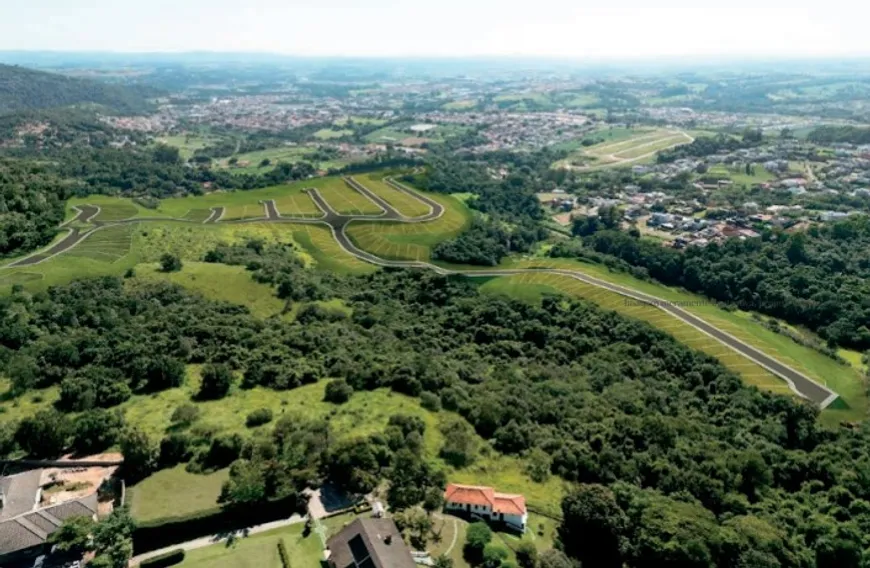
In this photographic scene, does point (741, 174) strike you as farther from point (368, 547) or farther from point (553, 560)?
point (368, 547)

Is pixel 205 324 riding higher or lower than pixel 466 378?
higher

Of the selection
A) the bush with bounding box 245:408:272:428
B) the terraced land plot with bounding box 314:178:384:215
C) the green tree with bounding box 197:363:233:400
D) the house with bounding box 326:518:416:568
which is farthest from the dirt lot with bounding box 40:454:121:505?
the terraced land plot with bounding box 314:178:384:215

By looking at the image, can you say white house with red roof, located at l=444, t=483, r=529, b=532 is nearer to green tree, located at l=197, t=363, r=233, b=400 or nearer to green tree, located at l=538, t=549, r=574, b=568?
green tree, located at l=538, t=549, r=574, b=568

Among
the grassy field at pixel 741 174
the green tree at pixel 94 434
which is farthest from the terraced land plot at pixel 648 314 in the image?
the grassy field at pixel 741 174

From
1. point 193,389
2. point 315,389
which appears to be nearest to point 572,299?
point 315,389


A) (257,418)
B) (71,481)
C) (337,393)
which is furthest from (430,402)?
(71,481)

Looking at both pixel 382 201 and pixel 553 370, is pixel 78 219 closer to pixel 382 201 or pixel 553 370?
pixel 382 201

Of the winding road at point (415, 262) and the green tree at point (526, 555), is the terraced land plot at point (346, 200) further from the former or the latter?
the green tree at point (526, 555)
